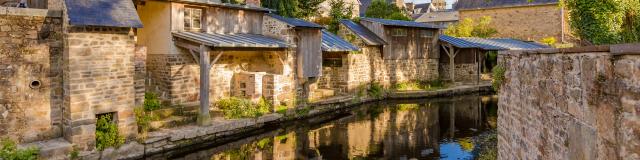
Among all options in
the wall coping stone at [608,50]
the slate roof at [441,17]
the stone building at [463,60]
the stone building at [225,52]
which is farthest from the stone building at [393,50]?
the slate roof at [441,17]

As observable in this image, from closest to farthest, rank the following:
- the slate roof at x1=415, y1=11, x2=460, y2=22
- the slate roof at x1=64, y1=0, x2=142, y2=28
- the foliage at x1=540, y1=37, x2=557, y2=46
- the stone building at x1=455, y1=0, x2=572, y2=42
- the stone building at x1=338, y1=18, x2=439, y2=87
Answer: the slate roof at x1=64, y1=0, x2=142, y2=28
the stone building at x1=338, y1=18, x2=439, y2=87
the foliage at x1=540, y1=37, x2=557, y2=46
the stone building at x1=455, y1=0, x2=572, y2=42
the slate roof at x1=415, y1=11, x2=460, y2=22

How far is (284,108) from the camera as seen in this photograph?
14.7 m

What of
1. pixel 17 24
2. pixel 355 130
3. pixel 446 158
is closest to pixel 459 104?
pixel 355 130

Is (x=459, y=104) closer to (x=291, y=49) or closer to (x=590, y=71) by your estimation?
(x=291, y=49)

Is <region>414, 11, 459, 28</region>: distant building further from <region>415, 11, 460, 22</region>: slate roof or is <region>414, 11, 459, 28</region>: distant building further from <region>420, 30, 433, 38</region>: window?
<region>420, 30, 433, 38</region>: window

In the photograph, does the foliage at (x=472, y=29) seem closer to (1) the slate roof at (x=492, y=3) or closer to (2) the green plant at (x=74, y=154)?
(1) the slate roof at (x=492, y=3)

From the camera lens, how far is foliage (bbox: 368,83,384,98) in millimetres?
19938

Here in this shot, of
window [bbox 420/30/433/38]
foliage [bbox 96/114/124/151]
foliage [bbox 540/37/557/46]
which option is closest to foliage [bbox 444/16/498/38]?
foliage [bbox 540/37/557/46]

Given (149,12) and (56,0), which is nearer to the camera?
(56,0)

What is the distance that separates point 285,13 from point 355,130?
1359 cm

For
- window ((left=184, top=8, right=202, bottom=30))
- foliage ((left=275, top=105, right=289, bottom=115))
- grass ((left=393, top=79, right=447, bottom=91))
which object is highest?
window ((left=184, top=8, right=202, bottom=30))

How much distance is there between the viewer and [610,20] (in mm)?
9359

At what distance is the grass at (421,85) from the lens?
2188 cm

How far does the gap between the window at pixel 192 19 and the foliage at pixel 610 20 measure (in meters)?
10.4
